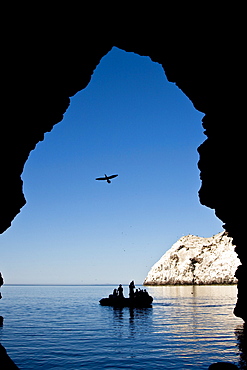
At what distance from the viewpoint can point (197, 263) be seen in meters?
118

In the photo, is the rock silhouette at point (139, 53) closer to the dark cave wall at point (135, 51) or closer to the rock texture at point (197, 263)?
the dark cave wall at point (135, 51)

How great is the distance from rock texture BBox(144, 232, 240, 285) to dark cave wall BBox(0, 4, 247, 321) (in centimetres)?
9684

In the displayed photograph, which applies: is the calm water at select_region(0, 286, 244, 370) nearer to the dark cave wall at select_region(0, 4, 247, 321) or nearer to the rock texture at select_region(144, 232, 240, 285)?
the dark cave wall at select_region(0, 4, 247, 321)

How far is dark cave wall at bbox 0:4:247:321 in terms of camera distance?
11961 millimetres

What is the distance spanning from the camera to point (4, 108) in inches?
467

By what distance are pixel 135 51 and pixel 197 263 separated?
112 metres

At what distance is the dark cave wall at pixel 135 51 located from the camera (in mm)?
11961

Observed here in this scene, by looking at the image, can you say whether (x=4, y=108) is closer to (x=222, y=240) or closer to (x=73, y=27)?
(x=73, y=27)

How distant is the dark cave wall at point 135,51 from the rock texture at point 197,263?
9684cm

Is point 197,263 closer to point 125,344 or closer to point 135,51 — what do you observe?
point 125,344

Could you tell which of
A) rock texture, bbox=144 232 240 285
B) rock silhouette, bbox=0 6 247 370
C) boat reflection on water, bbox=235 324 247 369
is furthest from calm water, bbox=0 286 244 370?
rock texture, bbox=144 232 240 285

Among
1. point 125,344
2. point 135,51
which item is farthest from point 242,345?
point 135,51

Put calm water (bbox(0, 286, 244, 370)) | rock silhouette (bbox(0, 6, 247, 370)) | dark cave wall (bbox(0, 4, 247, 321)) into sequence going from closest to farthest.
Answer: rock silhouette (bbox(0, 6, 247, 370))
dark cave wall (bbox(0, 4, 247, 321))
calm water (bbox(0, 286, 244, 370))

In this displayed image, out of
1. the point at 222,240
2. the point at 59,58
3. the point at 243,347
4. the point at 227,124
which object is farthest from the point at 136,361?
the point at 222,240
